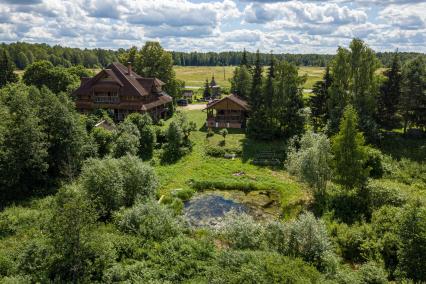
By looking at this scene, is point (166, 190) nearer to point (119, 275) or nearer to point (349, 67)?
point (119, 275)

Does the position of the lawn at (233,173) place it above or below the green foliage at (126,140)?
below

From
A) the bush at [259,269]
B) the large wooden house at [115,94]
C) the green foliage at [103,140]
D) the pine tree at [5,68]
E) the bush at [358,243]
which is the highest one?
the pine tree at [5,68]

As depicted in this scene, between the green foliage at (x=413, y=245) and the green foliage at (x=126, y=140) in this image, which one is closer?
the green foliage at (x=413, y=245)

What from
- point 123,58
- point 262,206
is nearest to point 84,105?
point 123,58

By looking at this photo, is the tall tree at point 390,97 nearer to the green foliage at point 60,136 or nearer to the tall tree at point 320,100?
the tall tree at point 320,100

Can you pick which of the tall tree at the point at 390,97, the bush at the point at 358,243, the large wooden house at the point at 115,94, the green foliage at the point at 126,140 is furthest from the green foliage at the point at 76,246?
the tall tree at the point at 390,97

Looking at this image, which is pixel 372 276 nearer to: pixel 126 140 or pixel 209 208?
pixel 209 208
